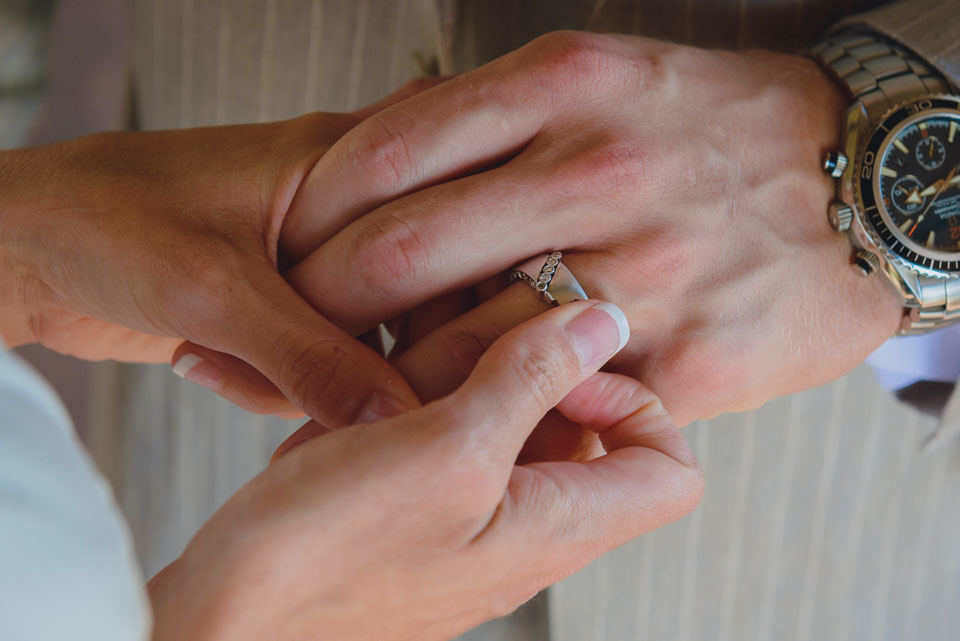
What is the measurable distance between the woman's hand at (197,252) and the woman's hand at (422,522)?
3.3 inches

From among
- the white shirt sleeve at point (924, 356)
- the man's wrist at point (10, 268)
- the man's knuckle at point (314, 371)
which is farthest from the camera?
the white shirt sleeve at point (924, 356)

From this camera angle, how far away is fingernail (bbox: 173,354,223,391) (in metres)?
0.57

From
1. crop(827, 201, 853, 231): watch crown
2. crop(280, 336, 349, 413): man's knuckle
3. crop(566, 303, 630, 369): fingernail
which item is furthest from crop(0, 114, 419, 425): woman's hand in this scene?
crop(827, 201, 853, 231): watch crown

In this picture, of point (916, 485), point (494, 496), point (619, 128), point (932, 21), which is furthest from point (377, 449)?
point (916, 485)

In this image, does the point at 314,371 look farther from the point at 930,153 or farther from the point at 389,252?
the point at 930,153

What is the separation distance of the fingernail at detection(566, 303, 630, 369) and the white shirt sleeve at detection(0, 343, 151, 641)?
0.26 m

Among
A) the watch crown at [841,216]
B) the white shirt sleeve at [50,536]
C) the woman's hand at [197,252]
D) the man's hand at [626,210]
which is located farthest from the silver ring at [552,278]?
the white shirt sleeve at [50,536]

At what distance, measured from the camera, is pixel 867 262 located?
0.59 m

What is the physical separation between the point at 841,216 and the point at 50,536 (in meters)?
0.57

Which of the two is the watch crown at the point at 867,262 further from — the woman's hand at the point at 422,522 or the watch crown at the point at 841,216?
the woman's hand at the point at 422,522

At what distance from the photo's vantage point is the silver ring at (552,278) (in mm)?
524

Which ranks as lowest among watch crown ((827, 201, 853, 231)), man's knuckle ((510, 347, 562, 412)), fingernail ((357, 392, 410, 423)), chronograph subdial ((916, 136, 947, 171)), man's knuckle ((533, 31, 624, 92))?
fingernail ((357, 392, 410, 423))

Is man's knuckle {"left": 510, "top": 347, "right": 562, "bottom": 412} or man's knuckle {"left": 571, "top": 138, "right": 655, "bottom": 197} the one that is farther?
man's knuckle {"left": 571, "top": 138, "right": 655, "bottom": 197}

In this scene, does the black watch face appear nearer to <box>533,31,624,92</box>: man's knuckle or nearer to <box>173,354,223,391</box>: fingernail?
<box>533,31,624,92</box>: man's knuckle
